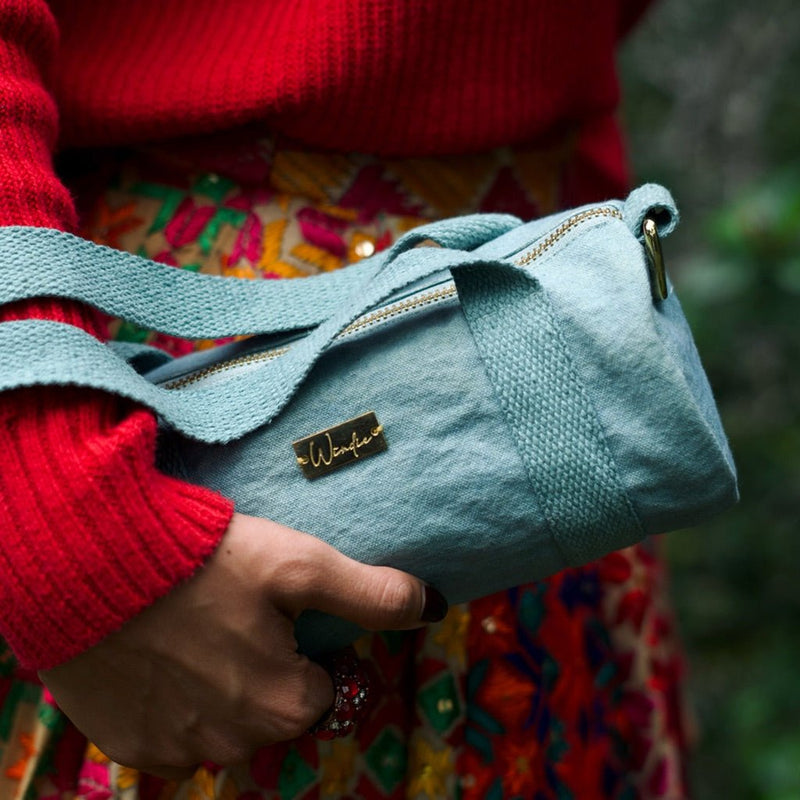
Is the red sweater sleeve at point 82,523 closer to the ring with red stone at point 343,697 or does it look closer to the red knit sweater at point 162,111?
the red knit sweater at point 162,111

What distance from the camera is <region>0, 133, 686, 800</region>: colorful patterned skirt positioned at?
0.81m

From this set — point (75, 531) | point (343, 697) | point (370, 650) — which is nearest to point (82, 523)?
point (75, 531)

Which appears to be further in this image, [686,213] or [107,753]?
[686,213]

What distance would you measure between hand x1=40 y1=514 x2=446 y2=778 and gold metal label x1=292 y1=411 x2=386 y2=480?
0.18 feet

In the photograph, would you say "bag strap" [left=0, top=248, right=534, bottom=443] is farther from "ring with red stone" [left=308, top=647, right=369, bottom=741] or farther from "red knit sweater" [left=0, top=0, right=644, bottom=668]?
"ring with red stone" [left=308, top=647, right=369, bottom=741]

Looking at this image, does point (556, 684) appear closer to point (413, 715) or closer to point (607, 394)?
point (413, 715)

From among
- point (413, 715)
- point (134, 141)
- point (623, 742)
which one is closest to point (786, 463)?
point (623, 742)

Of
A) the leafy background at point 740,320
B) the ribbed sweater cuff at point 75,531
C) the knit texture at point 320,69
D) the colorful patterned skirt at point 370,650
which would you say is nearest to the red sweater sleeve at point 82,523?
the ribbed sweater cuff at point 75,531

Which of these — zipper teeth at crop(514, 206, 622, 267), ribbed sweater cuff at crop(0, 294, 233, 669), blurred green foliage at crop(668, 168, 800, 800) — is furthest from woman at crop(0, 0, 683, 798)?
blurred green foliage at crop(668, 168, 800, 800)

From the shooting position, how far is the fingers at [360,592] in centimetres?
62

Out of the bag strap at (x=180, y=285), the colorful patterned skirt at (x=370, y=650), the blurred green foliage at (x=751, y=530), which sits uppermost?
the bag strap at (x=180, y=285)

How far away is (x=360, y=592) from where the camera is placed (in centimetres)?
64

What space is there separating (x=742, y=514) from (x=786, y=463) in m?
0.23

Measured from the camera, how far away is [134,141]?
0.87 metres
